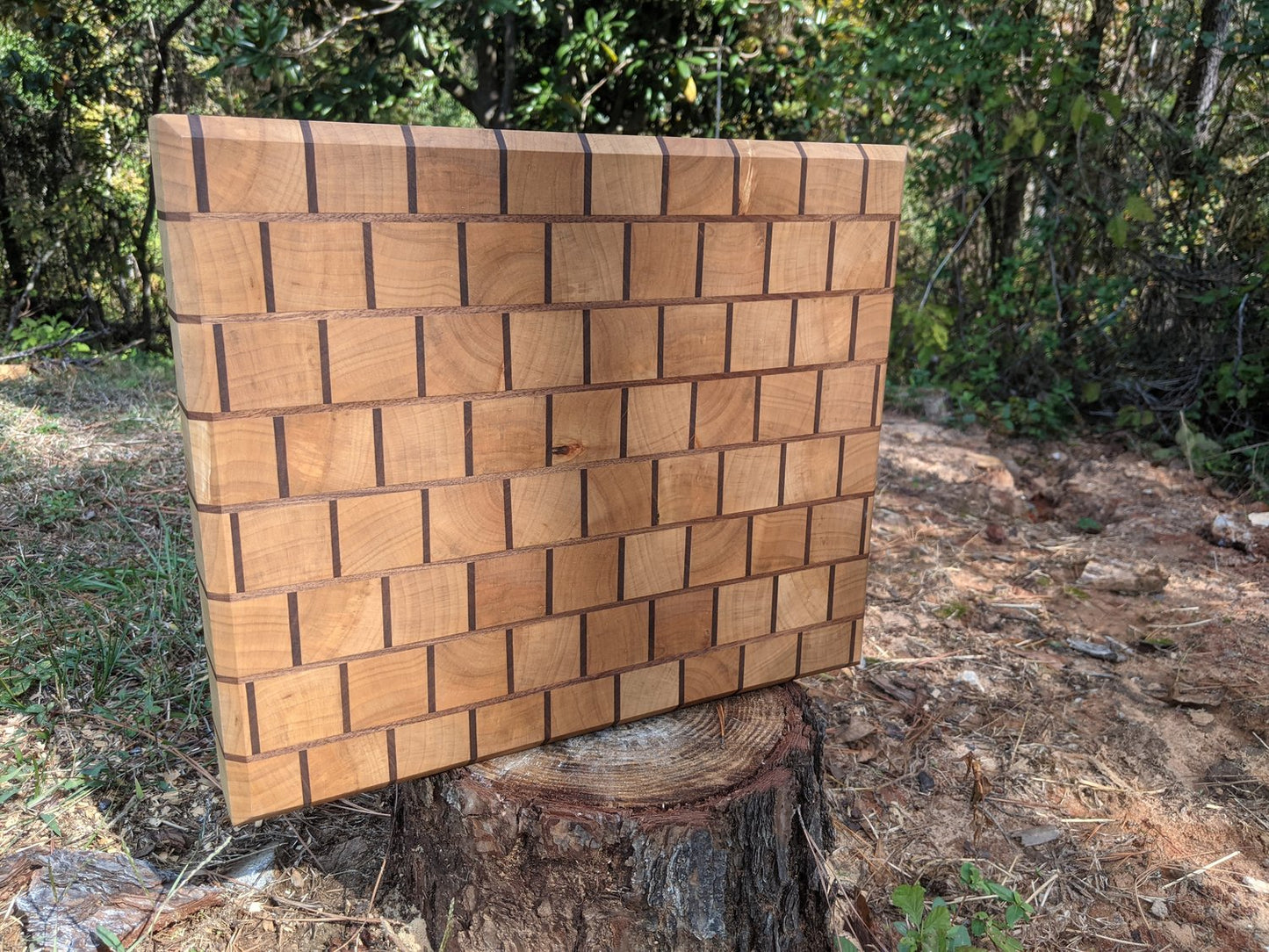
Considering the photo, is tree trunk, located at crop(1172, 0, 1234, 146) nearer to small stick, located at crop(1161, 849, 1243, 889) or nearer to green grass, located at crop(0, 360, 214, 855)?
small stick, located at crop(1161, 849, 1243, 889)

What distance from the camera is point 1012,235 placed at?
17.8ft

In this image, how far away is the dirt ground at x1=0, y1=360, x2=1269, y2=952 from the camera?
68.1 inches

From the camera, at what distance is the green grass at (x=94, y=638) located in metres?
1.83

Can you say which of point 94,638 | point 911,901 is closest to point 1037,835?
point 911,901

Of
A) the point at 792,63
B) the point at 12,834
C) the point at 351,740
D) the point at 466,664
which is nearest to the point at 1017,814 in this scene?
the point at 466,664

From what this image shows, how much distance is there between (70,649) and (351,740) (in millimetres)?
1214

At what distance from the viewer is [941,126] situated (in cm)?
536

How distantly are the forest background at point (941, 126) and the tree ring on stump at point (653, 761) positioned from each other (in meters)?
3.30

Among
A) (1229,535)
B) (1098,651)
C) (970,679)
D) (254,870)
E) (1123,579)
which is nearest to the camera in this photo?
(254,870)

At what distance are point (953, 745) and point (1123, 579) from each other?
1286mm

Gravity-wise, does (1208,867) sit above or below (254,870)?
below

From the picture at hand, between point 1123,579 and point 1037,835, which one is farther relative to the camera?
point 1123,579

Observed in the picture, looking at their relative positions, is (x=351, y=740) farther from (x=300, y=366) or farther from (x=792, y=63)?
(x=792, y=63)

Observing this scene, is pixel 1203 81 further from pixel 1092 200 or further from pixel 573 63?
pixel 573 63
